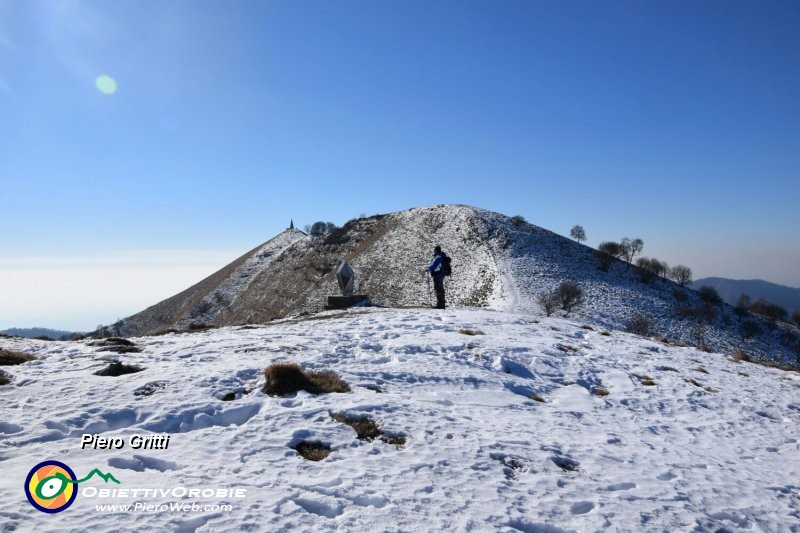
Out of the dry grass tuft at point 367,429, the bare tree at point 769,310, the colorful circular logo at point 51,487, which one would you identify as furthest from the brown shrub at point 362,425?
the bare tree at point 769,310

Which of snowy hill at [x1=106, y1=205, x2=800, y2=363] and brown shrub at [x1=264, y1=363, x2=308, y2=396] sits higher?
snowy hill at [x1=106, y1=205, x2=800, y2=363]

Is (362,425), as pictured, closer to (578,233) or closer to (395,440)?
(395,440)

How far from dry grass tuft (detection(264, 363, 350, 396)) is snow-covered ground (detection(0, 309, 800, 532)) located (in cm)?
32

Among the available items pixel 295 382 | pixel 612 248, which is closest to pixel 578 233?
pixel 612 248

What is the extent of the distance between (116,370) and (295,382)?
13.8 feet

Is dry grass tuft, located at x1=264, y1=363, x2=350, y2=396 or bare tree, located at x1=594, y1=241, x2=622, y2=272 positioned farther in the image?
bare tree, located at x1=594, y1=241, x2=622, y2=272

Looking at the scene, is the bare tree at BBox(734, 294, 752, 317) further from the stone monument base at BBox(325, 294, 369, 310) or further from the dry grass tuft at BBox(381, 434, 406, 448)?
the dry grass tuft at BBox(381, 434, 406, 448)

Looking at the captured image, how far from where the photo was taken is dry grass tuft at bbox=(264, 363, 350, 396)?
9109 millimetres

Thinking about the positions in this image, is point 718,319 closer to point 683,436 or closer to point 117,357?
point 683,436

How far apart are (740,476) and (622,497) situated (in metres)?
3.07

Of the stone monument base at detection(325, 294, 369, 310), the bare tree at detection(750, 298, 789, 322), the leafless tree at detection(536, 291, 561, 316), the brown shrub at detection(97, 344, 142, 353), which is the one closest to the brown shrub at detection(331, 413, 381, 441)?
the brown shrub at detection(97, 344, 142, 353)

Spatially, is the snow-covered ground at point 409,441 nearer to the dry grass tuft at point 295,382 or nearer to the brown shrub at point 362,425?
the brown shrub at point 362,425

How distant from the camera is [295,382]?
942 centimetres

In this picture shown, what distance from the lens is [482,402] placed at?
32.9 ft
